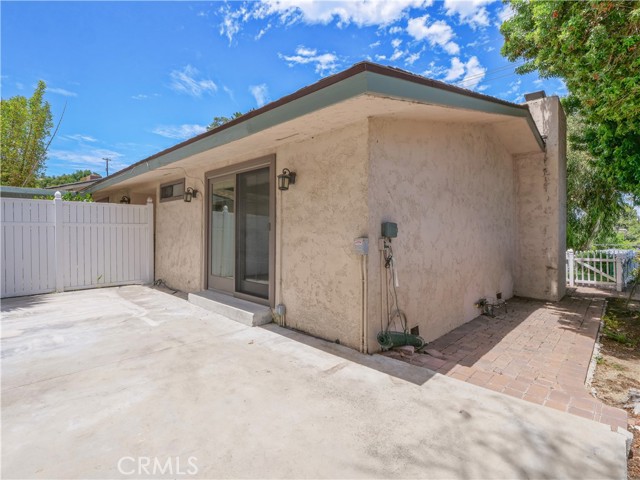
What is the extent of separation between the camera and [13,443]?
2.12 metres

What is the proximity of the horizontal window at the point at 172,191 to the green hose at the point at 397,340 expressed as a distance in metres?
6.33

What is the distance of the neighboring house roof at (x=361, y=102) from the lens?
9.34ft

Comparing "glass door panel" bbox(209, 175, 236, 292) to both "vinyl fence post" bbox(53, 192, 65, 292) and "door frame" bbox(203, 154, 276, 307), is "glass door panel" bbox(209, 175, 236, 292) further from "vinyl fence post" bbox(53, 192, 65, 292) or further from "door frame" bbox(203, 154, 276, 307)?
"vinyl fence post" bbox(53, 192, 65, 292)

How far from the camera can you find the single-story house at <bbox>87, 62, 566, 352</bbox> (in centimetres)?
380

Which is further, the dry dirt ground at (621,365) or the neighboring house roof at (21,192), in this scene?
the neighboring house roof at (21,192)

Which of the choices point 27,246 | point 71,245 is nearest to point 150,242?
point 71,245

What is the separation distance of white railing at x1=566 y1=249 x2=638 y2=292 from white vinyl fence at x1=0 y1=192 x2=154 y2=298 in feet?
44.0

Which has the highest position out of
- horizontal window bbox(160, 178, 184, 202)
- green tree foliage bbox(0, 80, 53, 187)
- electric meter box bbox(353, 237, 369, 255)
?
green tree foliage bbox(0, 80, 53, 187)

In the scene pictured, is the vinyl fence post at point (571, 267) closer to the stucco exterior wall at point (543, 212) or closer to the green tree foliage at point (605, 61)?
the stucco exterior wall at point (543, 212)

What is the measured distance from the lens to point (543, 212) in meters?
7.79

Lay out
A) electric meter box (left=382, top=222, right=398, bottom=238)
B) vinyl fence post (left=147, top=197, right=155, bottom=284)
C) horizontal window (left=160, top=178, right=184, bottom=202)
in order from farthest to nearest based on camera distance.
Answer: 1. vinyl fence post (left=147, top=197, right=155, bottom=284)
2. horizontal window (left=160, top=178, right=184, bottom=202)
3. electric meter box (left=382, top=222, right=398, bottom=238)

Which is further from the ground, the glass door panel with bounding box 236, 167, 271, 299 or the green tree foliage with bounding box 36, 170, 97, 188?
the green tree foliage with bounding box 36, 170, 97, 188

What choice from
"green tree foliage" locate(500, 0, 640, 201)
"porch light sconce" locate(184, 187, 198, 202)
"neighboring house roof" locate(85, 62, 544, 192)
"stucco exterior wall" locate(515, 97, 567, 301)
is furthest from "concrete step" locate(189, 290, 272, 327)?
"stucco exterior wall" locate(515, 97, 567, 301)

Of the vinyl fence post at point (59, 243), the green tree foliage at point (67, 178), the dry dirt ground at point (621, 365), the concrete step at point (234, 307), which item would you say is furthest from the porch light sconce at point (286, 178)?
the green tree foliage at point (67, 178)
